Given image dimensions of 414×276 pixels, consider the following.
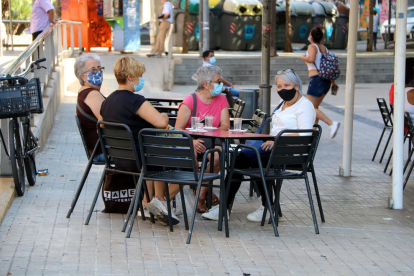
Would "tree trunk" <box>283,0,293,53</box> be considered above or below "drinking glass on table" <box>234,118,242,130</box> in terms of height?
above

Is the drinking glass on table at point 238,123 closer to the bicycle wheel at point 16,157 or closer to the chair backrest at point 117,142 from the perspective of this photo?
the chair backrest at point 117,142

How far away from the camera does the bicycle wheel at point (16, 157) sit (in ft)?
21.2

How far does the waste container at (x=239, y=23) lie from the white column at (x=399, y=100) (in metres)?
20.8

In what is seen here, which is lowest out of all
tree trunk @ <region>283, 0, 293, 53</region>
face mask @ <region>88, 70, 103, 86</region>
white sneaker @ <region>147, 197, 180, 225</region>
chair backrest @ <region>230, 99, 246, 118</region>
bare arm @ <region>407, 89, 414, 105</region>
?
white sneaker @ <region>147, 197, 180, 225</region>

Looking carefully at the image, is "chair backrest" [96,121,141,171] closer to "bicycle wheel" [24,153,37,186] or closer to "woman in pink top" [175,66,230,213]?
"woman in pink top" [175,66,230,213]

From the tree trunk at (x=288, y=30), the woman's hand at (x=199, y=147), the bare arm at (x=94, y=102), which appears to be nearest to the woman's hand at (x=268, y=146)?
the woman's hand at (x=199, y=147)

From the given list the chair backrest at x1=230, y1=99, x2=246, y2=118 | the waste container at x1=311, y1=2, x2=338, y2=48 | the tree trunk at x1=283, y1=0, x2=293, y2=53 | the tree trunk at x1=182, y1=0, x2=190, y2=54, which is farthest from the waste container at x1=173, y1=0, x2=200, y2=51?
the chair backrest at x1=230, y1=99, x2=246, y2=118

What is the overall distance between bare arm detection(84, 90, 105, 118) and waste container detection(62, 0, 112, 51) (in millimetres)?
15119

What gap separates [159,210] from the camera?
221 inches

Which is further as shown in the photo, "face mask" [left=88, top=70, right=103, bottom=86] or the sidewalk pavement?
"face mask" [left=88, top=70, right=103, bottom=86]

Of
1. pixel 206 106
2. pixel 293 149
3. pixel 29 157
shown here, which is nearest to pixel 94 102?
pixel 206 106

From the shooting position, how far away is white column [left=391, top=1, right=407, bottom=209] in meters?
6.28

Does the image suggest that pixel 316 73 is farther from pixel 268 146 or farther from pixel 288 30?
pixel 288 30

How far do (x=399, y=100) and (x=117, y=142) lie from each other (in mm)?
2705
